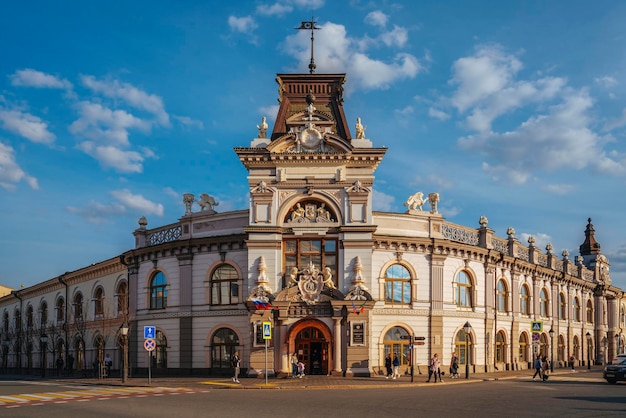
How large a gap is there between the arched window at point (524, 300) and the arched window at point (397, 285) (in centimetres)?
1594

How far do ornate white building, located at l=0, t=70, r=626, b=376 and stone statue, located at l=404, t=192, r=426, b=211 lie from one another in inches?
3.7

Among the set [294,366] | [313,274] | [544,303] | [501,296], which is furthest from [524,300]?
[294,366]

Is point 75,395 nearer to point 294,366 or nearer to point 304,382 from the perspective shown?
point 304,382

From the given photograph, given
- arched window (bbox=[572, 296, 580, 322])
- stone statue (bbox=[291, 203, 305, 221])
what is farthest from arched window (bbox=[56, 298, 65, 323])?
arched window (bbox=[572, 296, 580, 322])

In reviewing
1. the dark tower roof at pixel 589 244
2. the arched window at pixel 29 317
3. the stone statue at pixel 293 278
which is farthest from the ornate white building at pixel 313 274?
the dark tower roof at pixel 589 244

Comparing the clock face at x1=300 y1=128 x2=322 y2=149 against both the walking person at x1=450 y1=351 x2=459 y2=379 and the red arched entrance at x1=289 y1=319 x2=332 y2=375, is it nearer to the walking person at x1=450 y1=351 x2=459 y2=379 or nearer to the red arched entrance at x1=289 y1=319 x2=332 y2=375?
the red arched entrance at x1=289 y1=319 x2=332 y2=375

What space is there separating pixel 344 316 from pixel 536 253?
25.8m

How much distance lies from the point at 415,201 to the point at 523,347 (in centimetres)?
1797

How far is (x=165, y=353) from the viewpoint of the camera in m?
49.2

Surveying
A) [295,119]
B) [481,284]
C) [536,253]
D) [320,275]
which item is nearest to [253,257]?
[320,275]

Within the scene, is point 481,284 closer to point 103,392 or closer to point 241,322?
point 241,322

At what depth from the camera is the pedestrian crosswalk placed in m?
29.1

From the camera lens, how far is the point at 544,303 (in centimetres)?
6419

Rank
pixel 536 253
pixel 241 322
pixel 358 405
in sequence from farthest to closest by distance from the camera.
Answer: pixel 536 253, pixel 241 322, pixel 358 405
